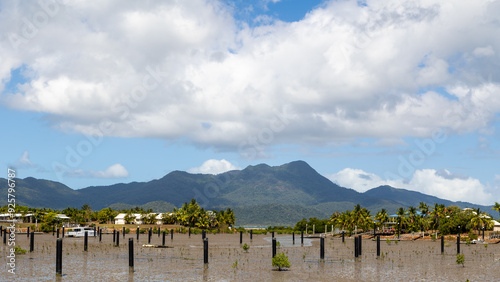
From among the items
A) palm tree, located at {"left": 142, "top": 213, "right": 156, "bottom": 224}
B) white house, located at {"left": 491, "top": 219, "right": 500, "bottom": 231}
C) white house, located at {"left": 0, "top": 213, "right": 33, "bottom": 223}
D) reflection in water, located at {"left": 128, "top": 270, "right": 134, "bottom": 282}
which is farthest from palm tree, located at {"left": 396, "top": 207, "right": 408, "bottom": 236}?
white house, located at {"left": 0, "top": 213, "right": 33, "bottom": 223}

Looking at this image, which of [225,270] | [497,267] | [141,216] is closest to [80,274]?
[225,270]

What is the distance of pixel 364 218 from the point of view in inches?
4555

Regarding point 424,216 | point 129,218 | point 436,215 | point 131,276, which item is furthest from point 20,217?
point 131,276

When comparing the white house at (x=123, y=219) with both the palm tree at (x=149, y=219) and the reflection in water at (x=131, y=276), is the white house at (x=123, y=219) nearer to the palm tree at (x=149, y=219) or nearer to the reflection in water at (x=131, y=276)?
the palm tree at (x=149, y=219)

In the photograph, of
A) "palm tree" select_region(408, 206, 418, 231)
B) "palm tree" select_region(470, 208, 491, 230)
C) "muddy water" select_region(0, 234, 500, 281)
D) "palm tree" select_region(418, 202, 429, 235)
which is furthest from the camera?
"palm tree" select_region(408, 206, 418, 231)

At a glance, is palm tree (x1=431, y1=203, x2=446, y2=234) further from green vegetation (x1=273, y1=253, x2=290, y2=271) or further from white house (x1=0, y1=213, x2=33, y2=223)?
white house (x1=0, y1=213, x2=33, y2=223)

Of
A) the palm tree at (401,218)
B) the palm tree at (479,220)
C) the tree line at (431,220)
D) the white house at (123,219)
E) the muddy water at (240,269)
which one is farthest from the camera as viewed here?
the white house at (123,219)

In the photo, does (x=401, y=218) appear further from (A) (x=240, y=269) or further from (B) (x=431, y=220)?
(A) (x=240, y=269)

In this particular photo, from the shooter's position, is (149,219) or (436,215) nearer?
(436,215)

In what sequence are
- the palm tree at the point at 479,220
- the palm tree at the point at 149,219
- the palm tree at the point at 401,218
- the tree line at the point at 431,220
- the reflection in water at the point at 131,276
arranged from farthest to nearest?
1. the palm tree at the point at 149,219
2. the palm tree at the point at 401,218
3. the tree line at the point at 431,220
4. the palm tree at the point at 479,220
5. the reflection in water at the point at 131,276

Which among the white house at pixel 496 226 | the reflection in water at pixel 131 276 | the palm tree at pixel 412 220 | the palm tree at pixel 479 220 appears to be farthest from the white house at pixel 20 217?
the white house at pixel 496 226

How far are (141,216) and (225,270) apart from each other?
12285cm

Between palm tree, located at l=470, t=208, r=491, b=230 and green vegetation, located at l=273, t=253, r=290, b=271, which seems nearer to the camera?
green vegetation, located at l=273, t=253, r=290, b=271

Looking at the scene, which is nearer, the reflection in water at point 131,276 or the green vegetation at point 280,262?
the reflection in water at point 131,276
